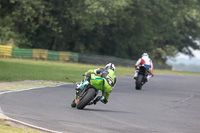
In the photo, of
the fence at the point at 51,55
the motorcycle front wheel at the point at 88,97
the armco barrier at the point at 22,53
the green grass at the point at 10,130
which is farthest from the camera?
the armco barrier at the point at 22,53

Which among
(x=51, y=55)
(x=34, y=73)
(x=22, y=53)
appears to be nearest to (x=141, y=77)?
(x=34, y=73)

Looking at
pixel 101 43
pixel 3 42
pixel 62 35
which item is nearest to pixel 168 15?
pixel 101 43

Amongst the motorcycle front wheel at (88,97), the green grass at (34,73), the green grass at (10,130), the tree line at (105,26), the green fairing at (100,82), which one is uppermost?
the tree line at (105,26)

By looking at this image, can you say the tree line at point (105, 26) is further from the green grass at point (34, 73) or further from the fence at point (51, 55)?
the green grass at point (34, 73)

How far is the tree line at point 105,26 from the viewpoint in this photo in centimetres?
5253

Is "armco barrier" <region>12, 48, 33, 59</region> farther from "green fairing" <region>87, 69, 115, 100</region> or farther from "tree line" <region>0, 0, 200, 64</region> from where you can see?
"green fairing" <region>87, 69, 115, 100</region>

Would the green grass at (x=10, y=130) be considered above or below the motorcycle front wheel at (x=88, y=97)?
below

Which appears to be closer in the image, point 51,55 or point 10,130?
point 10,130

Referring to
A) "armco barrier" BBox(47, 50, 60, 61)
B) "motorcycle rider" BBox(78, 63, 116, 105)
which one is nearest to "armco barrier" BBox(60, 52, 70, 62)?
"armco barrier" BBox(47, 50, 60, 61)

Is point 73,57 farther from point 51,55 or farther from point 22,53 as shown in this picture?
point 22,53

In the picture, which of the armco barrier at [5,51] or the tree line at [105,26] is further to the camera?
the tree line at [105,26]

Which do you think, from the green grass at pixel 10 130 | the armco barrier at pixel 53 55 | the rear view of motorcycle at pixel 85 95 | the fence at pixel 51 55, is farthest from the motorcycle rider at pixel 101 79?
the armco barrier at pixel 53 55

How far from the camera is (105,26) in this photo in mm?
68500

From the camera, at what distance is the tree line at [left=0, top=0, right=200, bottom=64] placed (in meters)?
52.5
